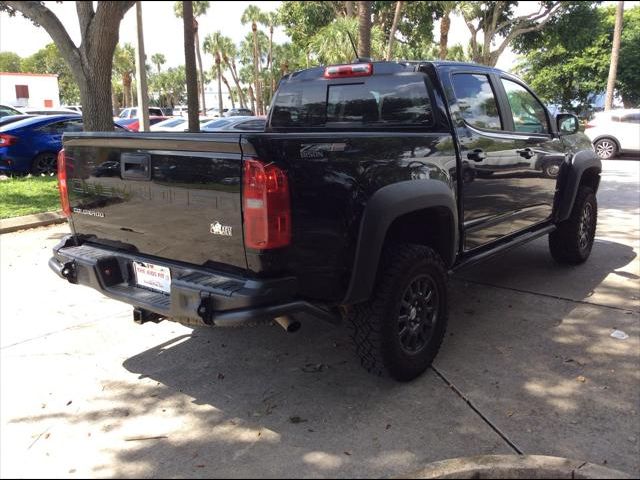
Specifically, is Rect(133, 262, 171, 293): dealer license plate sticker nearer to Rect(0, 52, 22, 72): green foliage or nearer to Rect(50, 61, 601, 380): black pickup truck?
Rect(50, 61, 601, 380): black pickup truck

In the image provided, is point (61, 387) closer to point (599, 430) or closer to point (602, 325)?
point (599, 430)

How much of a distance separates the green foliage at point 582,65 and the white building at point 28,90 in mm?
34207

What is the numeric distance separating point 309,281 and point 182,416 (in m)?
1.08

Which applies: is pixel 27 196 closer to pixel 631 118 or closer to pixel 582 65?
pixel 631 118

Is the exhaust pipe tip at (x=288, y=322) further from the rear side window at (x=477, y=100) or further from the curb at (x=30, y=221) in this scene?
the curb at (x=30, y=221)

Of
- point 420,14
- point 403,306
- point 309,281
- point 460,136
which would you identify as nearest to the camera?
point 309,281

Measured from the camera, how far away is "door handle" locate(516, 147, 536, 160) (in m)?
4.60

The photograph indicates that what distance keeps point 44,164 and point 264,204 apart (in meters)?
10.6

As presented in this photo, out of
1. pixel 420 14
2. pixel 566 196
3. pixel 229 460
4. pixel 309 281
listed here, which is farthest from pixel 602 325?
pixel 420 14

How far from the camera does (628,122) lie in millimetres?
16531

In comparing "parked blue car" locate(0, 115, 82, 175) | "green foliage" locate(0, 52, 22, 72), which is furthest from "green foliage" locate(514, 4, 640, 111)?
"green foliage" locate(0, 52, 22, 72)

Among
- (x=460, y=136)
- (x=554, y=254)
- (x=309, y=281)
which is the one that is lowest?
(x=554, y=254)

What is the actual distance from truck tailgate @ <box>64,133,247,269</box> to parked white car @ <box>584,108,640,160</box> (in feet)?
53.1

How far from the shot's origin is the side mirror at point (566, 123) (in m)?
5.42
